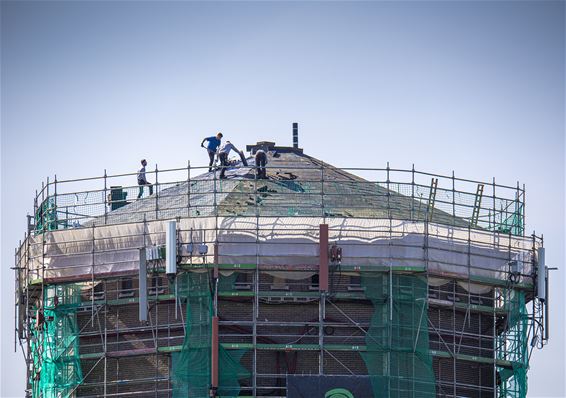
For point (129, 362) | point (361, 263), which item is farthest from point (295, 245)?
point (129, 362)

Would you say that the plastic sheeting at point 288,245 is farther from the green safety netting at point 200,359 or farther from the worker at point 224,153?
the worker at point 224,153

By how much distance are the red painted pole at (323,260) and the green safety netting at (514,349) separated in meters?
8.11

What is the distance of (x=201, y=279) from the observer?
2972 inches

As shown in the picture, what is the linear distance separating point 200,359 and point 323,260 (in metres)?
5.85

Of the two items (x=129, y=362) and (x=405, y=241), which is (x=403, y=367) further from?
(x=129, y=362)

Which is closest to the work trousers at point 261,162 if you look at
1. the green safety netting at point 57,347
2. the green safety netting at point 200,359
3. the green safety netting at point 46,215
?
the green safety netting at point 200,359

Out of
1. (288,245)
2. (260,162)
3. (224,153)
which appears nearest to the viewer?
(288,245)

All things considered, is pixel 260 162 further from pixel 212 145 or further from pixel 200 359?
pixel 200 359

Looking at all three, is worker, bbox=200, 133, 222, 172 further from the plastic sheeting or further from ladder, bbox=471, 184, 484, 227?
ladder, bbox=471, 184, 484, 227

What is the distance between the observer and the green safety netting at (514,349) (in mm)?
77938

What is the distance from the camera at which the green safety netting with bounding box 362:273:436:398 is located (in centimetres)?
7494

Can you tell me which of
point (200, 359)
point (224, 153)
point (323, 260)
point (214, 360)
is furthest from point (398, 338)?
point (224, 153)

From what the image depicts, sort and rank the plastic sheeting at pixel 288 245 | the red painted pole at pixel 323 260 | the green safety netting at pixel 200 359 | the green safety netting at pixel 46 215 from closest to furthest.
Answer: the red painted pole at pixel 323 260 < the green safety netting at pixel 200 359 < the plastic sheeting at pixel 288 245 < the green safety netting at pixel 46 215

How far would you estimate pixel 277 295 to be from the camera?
2938 inches
